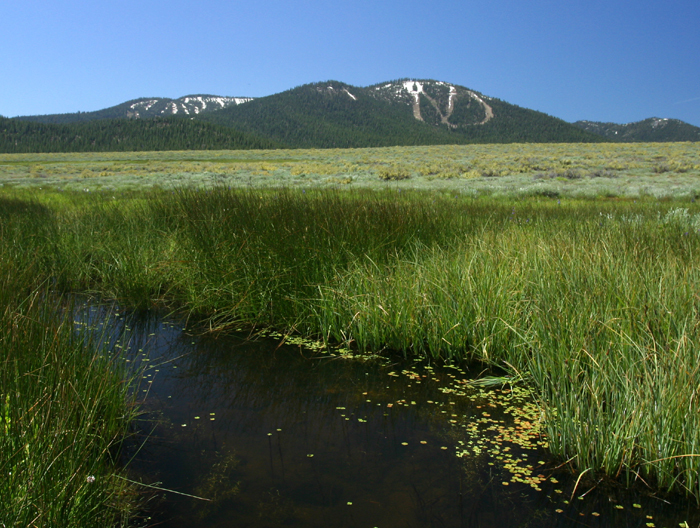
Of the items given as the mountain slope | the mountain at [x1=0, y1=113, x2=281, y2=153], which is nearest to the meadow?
the mountain at [x1=0, y1=113, x2=281, y2=153]

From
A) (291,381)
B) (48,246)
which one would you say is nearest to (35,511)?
(291,381)

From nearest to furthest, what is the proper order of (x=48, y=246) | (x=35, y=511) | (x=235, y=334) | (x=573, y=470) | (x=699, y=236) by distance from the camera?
(x=35, y=511) → (x=573, y=470) → (x=235, y=334) → (x=699, y=236) → (x=48, y=246)

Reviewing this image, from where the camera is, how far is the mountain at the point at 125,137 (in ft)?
349

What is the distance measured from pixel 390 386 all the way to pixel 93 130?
140 metres

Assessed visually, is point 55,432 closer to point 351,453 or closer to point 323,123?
point 351,453

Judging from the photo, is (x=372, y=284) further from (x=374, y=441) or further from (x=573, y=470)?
(x=573, y=470)

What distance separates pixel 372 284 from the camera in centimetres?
422

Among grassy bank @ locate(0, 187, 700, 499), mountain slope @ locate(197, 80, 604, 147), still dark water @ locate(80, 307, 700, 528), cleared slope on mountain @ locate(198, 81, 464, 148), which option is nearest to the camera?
still dark water @ locate(80, 307, 700, 528)

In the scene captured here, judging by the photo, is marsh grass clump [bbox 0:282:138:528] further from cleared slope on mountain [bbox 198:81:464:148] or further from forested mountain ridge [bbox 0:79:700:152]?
cleared slope on mountain [bbox 198:81:464:148]

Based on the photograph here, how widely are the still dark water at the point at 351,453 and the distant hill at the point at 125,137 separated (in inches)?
4041

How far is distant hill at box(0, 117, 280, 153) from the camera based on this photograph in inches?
4183

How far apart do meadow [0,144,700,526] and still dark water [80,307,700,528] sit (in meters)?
0.19

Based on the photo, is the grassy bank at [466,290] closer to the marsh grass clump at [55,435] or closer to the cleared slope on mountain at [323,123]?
the marsh grass clump at [55,435]

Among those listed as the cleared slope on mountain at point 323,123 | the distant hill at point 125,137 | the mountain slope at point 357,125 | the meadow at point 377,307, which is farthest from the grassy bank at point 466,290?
the mountain slope at point 357,125
